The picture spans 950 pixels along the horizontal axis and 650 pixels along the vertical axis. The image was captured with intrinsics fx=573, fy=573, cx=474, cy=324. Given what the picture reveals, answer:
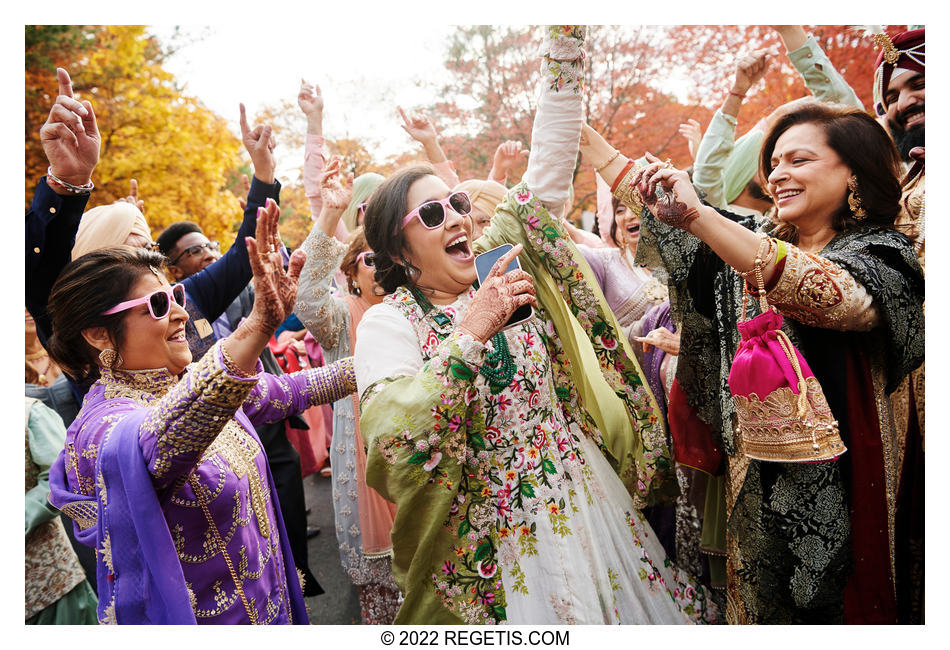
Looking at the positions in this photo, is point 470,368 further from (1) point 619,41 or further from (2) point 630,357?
(1) point 619,41

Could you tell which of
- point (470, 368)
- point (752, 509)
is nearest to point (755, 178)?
point (752, 509)

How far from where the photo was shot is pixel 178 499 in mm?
1587

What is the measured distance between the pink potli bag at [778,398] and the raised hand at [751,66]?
93cm

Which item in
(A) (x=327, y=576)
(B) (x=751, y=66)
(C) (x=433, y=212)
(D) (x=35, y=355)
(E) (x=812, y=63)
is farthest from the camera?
(A) (x=327, y=576)

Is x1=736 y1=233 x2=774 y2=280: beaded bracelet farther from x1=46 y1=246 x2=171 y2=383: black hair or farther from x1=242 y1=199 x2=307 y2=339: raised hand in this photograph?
x1=46 y1=246 x2=171 y2=383: black hair

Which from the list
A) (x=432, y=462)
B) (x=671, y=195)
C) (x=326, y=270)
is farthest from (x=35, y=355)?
(x=671, y=195)

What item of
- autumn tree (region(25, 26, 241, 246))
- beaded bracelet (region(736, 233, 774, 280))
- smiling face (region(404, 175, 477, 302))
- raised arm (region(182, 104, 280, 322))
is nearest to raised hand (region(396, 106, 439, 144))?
raised arm (region(182, 104, 280, 322))

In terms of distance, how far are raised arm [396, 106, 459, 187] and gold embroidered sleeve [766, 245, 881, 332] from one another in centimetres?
143

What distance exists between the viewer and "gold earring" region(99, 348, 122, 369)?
1635mm

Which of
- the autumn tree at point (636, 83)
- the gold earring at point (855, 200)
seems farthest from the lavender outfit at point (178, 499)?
the autumn tree at point (636, 83)

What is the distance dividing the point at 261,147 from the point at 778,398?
199 cm

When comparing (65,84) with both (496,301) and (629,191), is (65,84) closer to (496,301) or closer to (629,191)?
(496,301)

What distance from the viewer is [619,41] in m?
6.25

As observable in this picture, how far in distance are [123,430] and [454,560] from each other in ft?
3.11
